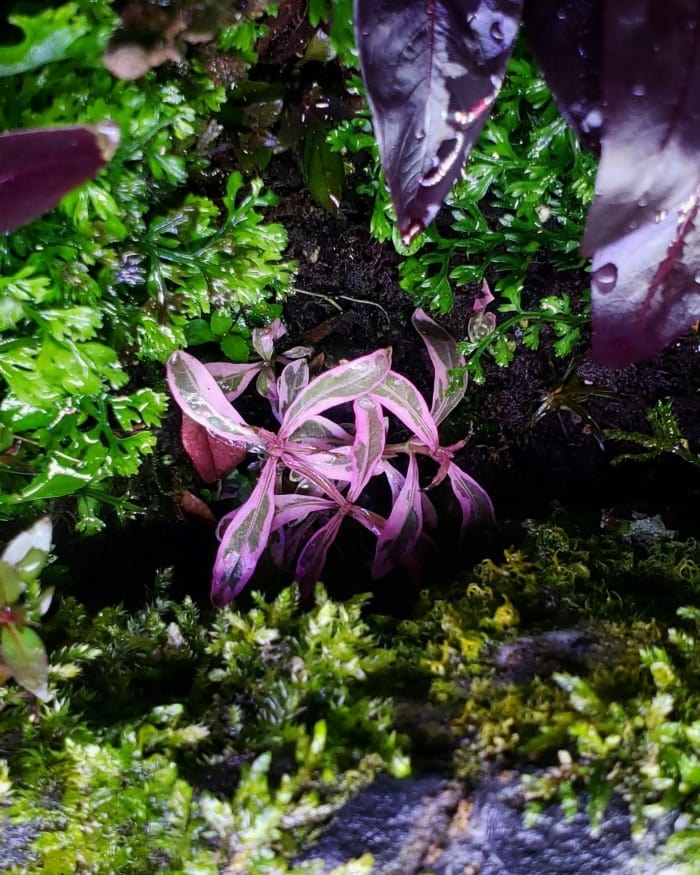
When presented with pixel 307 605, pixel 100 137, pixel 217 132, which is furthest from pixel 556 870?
pixel 217 132

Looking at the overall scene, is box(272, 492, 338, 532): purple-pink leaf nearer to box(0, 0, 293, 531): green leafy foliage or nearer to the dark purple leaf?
box(0, 0, 293, 531): green leafy foliage

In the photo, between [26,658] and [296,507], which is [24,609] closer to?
[26,658]

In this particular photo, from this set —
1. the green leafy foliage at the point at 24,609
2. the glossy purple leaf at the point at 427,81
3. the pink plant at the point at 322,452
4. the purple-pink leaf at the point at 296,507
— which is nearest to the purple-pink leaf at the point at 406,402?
the pink plant at the point at 322,452

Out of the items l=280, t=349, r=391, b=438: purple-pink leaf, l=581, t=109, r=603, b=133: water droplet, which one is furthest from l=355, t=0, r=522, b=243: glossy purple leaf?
l=280, t=349, r=391, b=438: purple-pink leaf

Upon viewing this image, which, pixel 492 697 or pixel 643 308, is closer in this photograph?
pixel 643 308

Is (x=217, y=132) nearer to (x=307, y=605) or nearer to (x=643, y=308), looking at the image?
(x=643, y=308)
